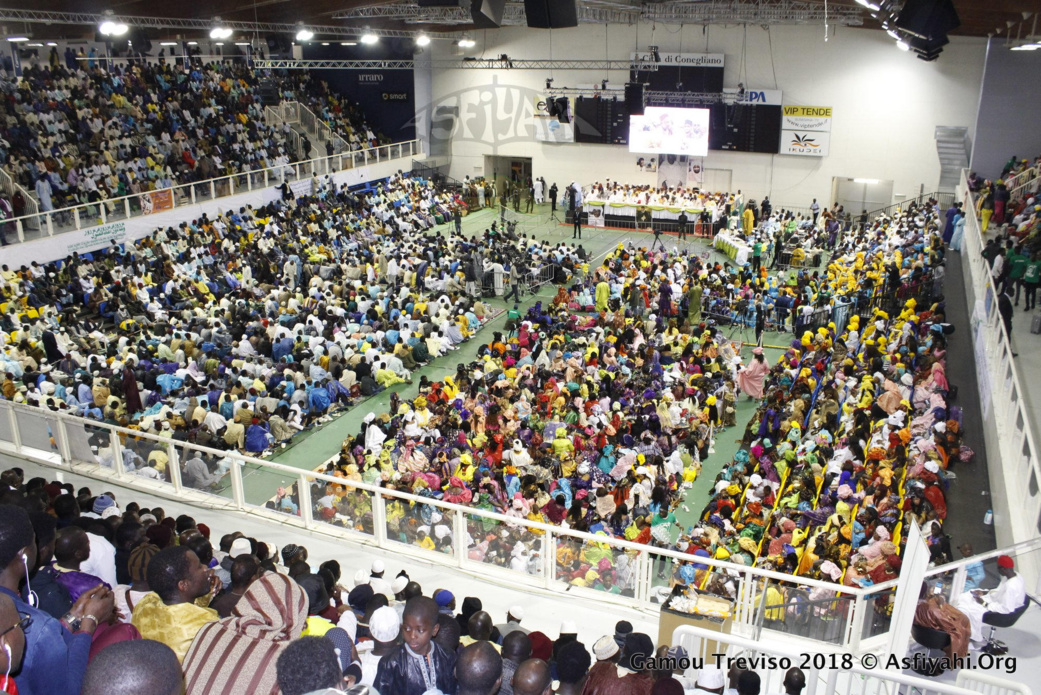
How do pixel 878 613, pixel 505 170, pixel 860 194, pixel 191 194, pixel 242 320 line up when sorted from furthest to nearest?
1. pixel 505 170
2. pixel 860 194
3. pixel 191 194
4. pixel 242 320
5. pixel 878 613

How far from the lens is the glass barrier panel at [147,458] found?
7.93 meters

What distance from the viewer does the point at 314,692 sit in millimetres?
2852

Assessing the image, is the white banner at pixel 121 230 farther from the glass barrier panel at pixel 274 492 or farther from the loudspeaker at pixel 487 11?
the glass barrier panel at pixel 274 492

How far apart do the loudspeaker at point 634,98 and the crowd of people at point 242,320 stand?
21.8 ft

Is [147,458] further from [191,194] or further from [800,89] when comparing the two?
[800,89]

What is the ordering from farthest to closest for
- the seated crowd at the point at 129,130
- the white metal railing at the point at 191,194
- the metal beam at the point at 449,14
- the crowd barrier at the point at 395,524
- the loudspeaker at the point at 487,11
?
the metal beam at the point at 449,14 < the seated crowd at the point at 129,130 < the white metal railing at the point at 191,194 < the loudspeaker at the point at 487,11 < the crowd barrier at the point at 395,524

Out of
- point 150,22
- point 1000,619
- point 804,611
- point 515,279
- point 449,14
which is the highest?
point 449,14

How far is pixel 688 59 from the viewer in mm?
26828

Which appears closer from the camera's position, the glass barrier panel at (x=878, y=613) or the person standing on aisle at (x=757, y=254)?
the glass barrier panel at (x=878, y=613)

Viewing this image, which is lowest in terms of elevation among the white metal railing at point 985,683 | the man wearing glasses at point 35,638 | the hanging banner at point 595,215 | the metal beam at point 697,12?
the hanging banner at point 595,215

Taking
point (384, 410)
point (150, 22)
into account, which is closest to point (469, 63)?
point (150, 22)

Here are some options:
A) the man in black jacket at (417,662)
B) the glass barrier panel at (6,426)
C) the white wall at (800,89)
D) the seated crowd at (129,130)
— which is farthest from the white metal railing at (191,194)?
the man in black jacket at (417,662)

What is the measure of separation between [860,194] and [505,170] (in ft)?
42.9

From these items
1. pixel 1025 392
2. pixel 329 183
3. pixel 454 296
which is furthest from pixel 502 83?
pixel 1025 392
